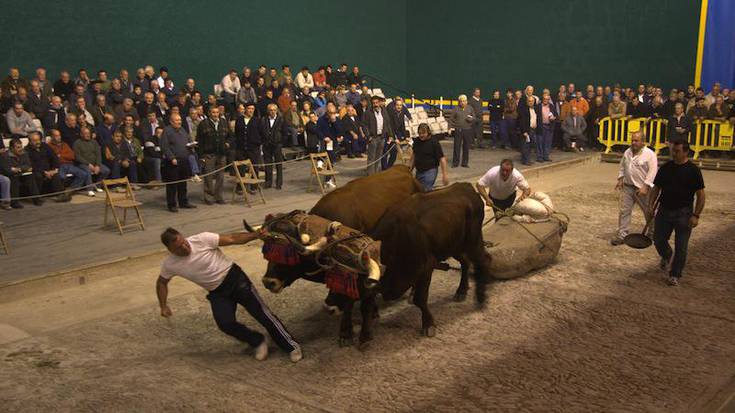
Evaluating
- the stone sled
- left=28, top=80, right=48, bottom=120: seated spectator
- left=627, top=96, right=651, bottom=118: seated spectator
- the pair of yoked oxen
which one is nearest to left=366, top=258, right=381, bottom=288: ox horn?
the pair of yoked oxen

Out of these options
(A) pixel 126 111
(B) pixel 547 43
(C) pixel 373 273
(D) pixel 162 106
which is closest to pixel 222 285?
(C) pixel 373 273

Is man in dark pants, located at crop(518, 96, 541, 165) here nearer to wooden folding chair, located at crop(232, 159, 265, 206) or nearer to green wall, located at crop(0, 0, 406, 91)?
wooden folding chair, located at crop(232, 159, 265, 206)

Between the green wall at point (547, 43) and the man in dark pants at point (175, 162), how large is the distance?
1759 centimetres

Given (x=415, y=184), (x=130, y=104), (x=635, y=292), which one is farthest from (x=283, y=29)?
(x=635, y=292)

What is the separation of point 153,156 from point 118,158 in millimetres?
838

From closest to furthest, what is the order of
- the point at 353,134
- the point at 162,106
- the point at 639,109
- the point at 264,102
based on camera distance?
the point at 162,106 < the point at 353,134 < the point at 264,102 < the point at 639,109

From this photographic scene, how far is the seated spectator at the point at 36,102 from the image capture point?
52.0ft

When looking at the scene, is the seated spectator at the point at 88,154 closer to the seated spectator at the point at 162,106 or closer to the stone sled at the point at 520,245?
the seated spectator at the point at 162,106

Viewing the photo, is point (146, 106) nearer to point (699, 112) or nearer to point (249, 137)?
point (249, 137)

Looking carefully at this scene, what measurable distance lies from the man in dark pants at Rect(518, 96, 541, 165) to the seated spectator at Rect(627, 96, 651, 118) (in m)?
3.69

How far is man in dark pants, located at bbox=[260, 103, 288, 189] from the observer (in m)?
15.4

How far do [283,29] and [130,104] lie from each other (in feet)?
32.1

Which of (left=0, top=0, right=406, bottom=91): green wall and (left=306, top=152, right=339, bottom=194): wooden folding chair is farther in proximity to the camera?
(left=0, top=0, right=406, bottom=91): green wall

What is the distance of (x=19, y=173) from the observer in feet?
44.5
